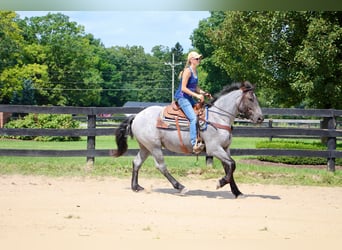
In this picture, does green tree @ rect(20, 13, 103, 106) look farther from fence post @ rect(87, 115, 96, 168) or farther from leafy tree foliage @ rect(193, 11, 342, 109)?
fence post @ rect(87, 115, 96, 168)

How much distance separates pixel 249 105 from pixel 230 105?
0.85 feet

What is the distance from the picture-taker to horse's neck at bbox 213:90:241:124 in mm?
6230

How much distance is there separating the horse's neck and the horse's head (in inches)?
2.5

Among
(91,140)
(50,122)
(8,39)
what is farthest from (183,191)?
(8,39)

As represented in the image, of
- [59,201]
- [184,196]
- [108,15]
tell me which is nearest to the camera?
[59,201]

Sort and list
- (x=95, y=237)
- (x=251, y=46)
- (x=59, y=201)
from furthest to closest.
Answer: (x=251, y=46)
(x=59, y=201)
(x=95, y=237)

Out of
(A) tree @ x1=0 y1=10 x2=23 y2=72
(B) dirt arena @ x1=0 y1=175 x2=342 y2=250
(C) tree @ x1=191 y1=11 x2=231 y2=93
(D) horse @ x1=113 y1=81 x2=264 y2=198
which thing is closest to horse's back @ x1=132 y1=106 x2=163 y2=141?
(D) horse @ x1=113 y1=81 x2=264 y2=198

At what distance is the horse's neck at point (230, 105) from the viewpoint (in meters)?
6.23

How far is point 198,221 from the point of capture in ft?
15.2

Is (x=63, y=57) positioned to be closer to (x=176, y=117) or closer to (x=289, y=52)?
(x=289, y=52)

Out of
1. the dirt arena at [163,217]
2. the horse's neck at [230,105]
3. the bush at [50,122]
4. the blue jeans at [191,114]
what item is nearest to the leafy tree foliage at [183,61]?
the bush at [50,122]

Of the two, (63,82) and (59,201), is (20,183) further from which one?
(63,82)

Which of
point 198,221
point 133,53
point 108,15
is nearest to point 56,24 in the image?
point 133,53

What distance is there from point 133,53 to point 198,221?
4359 cm
